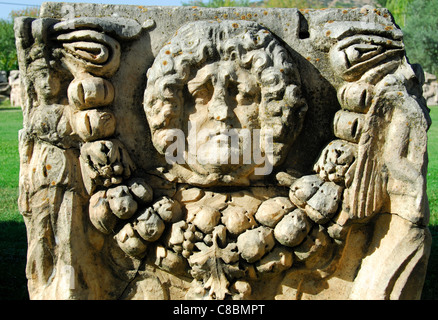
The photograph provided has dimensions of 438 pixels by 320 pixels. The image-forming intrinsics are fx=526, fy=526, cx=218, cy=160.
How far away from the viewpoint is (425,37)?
57.1ft

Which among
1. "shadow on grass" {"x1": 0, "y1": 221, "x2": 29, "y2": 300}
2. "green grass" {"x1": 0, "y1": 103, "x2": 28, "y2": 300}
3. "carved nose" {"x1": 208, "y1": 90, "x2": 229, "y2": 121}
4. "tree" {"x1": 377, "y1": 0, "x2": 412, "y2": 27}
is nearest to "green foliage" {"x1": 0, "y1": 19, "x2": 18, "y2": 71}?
"green grass" {"x1": 0, "y1": 103, "x2": 28, "y2": 300}

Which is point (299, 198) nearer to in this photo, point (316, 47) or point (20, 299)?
point (316, 47)

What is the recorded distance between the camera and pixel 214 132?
2623mm

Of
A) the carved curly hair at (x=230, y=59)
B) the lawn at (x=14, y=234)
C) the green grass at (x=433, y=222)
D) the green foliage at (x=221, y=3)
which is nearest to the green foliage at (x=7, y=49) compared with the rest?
the green foliage at (x=221, y=3)

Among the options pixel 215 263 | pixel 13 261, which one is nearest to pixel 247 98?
pixel 215 263

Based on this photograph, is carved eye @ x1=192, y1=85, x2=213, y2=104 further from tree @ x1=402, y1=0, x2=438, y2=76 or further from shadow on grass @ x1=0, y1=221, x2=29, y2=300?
tree @ x1=402, y1=0, x2=438, y2=76

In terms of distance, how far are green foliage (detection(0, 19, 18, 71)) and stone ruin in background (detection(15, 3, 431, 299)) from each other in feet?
68.1

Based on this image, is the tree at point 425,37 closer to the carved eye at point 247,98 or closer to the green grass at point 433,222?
the green grass at point 433,222

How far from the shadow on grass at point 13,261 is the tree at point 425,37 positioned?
15.6 meters

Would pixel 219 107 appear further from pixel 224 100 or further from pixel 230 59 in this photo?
pixel 230 59

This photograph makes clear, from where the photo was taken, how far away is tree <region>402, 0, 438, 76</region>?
57.2 feet

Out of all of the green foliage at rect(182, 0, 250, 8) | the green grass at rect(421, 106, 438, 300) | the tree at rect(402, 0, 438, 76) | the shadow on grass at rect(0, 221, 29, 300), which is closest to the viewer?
the shadow on grass at rect(0, 221, 29, 300)

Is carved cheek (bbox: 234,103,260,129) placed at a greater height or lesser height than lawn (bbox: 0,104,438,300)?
greater

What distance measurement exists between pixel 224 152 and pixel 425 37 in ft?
55.1
